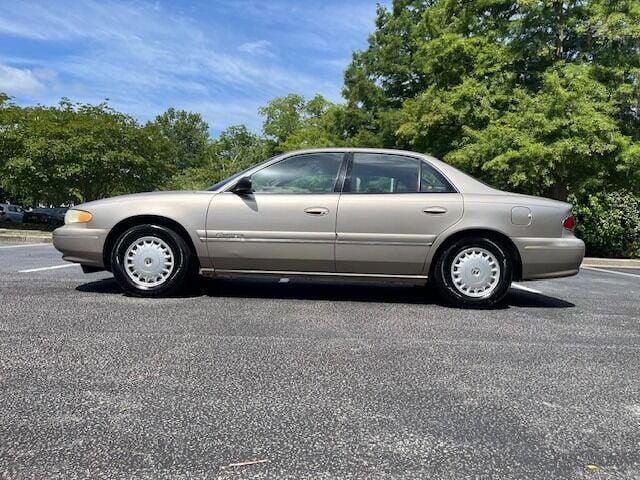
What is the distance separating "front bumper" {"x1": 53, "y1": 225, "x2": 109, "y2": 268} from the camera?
5.25 metres

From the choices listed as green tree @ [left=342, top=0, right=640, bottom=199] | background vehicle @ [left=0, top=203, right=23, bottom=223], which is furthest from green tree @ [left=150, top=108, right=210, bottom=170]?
green tree @ [left=342, top=0, right=640, bottom=199]

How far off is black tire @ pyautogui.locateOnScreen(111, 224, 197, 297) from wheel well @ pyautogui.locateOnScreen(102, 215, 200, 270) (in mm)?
49

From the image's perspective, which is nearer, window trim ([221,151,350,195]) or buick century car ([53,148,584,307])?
buick century car ([53,148,584,307])

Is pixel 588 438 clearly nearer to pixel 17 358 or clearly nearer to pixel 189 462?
pixel 189 462

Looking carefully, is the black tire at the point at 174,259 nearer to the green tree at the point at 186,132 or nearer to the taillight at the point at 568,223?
the taillight at the point at 568,223

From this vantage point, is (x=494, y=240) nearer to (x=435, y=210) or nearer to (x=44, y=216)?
(x=435, y=210)

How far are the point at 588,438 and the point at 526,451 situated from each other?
13.1 inches

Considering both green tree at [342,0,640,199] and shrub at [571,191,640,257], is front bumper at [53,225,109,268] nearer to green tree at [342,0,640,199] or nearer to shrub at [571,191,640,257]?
green tree at [342,0,640,199]

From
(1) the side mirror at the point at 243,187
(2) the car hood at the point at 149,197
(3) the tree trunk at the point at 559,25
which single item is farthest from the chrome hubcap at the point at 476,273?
(3) the tree trunk at the point at 559,25

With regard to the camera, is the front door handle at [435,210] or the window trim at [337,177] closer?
the front door handle at [435,210]

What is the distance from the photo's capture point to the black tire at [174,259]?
17.1 feet

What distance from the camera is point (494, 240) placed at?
523cm

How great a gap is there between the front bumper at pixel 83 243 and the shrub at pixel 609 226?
1364 cm

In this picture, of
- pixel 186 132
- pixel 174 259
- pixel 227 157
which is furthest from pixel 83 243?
pixel 186 132
